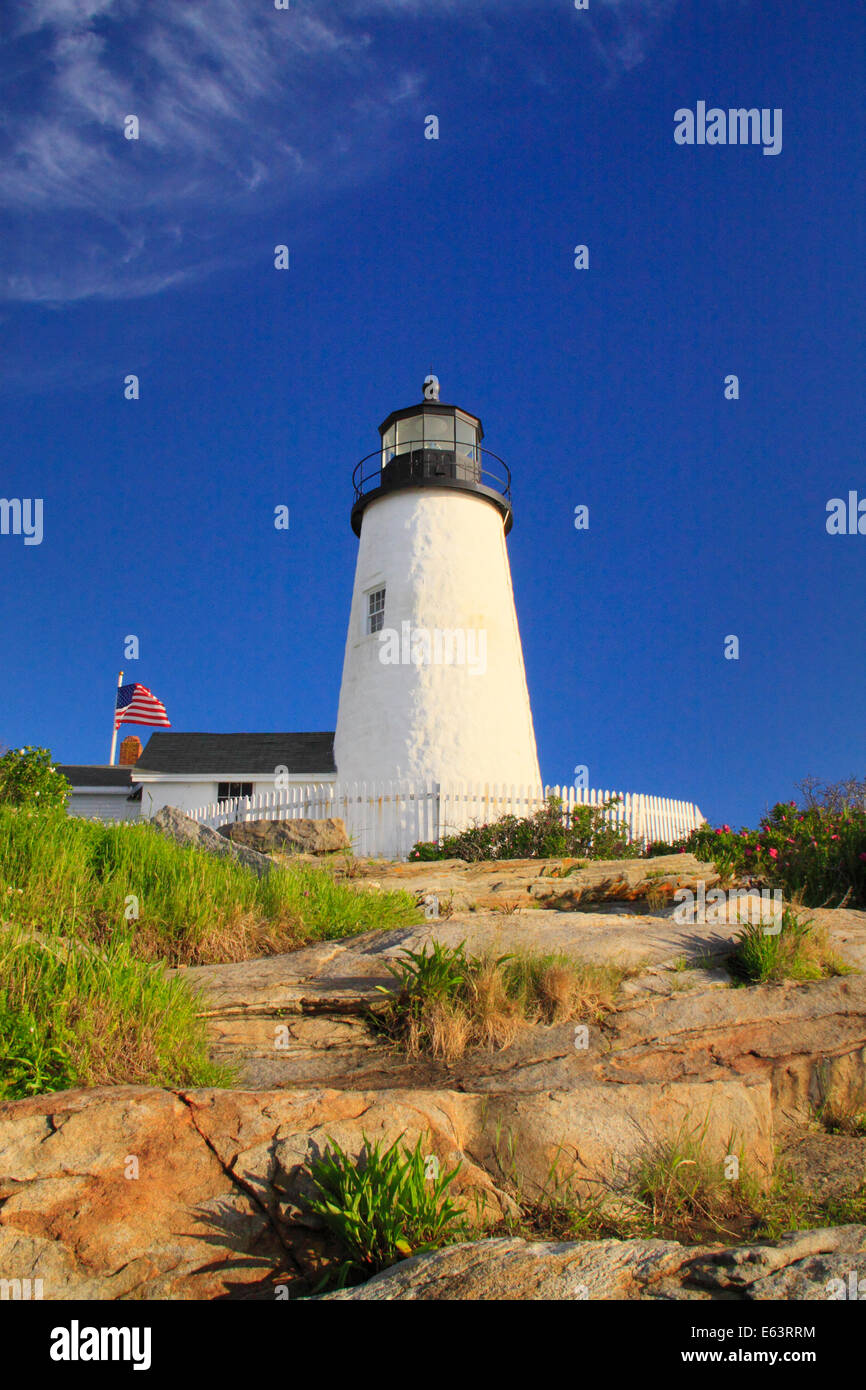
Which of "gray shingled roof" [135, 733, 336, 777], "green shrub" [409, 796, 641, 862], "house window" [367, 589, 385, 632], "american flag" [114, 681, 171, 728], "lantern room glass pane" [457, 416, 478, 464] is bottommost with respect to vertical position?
"green shrub" [409, 796, 641, 862]

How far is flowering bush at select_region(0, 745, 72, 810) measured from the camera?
15641 millimetres

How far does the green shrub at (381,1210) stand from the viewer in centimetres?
423

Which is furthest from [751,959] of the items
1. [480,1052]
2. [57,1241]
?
[57,1241]

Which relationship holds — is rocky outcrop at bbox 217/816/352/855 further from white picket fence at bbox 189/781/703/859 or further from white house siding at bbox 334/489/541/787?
white house siding at bbox 334/489/541/787

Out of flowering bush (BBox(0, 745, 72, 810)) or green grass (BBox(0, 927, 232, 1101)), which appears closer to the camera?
green grass (BBox(0, 927, 232, 1101))

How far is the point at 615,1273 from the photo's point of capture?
386 cm

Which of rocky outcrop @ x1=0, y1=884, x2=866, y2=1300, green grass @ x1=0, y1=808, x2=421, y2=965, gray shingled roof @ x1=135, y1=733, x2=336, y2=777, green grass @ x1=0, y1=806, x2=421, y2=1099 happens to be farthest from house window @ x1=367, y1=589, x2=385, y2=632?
rocky outcrop @ x1=0, y1=884, x2=866, y2=1300

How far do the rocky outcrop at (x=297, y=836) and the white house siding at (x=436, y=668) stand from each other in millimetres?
4363

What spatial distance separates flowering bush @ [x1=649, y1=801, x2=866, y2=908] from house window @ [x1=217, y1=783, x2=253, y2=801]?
14.5m

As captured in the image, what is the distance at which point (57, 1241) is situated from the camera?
4227 millimetres

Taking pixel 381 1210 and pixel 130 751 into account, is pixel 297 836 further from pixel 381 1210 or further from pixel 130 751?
pixel 130 751
